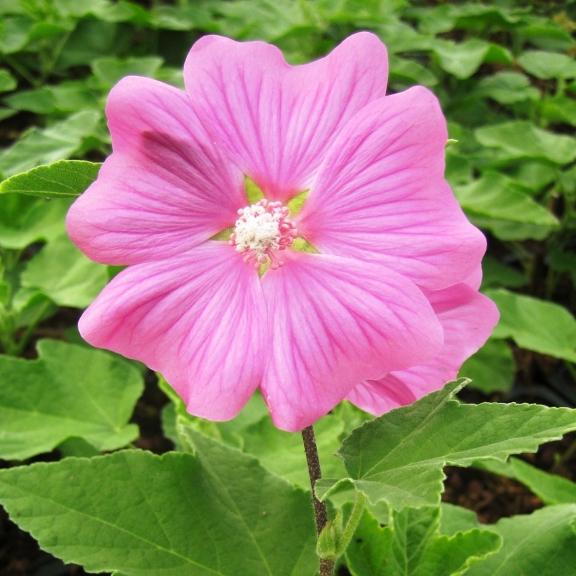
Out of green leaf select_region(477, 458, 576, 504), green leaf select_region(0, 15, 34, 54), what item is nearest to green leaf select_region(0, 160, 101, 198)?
green leaf select_region(477, 458, 576, 504)

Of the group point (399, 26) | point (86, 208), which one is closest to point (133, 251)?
point (86, 208)

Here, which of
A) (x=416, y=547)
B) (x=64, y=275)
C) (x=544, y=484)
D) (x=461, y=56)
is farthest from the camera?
(x=461, y=56)

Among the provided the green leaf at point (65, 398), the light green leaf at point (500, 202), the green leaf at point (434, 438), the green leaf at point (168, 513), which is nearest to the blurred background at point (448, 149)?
the light green leaf at point (500, 202)

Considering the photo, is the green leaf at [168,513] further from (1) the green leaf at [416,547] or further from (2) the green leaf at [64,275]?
(2) the green leaf at [64,275]

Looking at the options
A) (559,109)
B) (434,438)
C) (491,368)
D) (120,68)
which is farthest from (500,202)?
(434,438)

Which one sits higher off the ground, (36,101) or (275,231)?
(275,231)

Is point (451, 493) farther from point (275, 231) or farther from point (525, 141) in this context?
point (275, 231)
